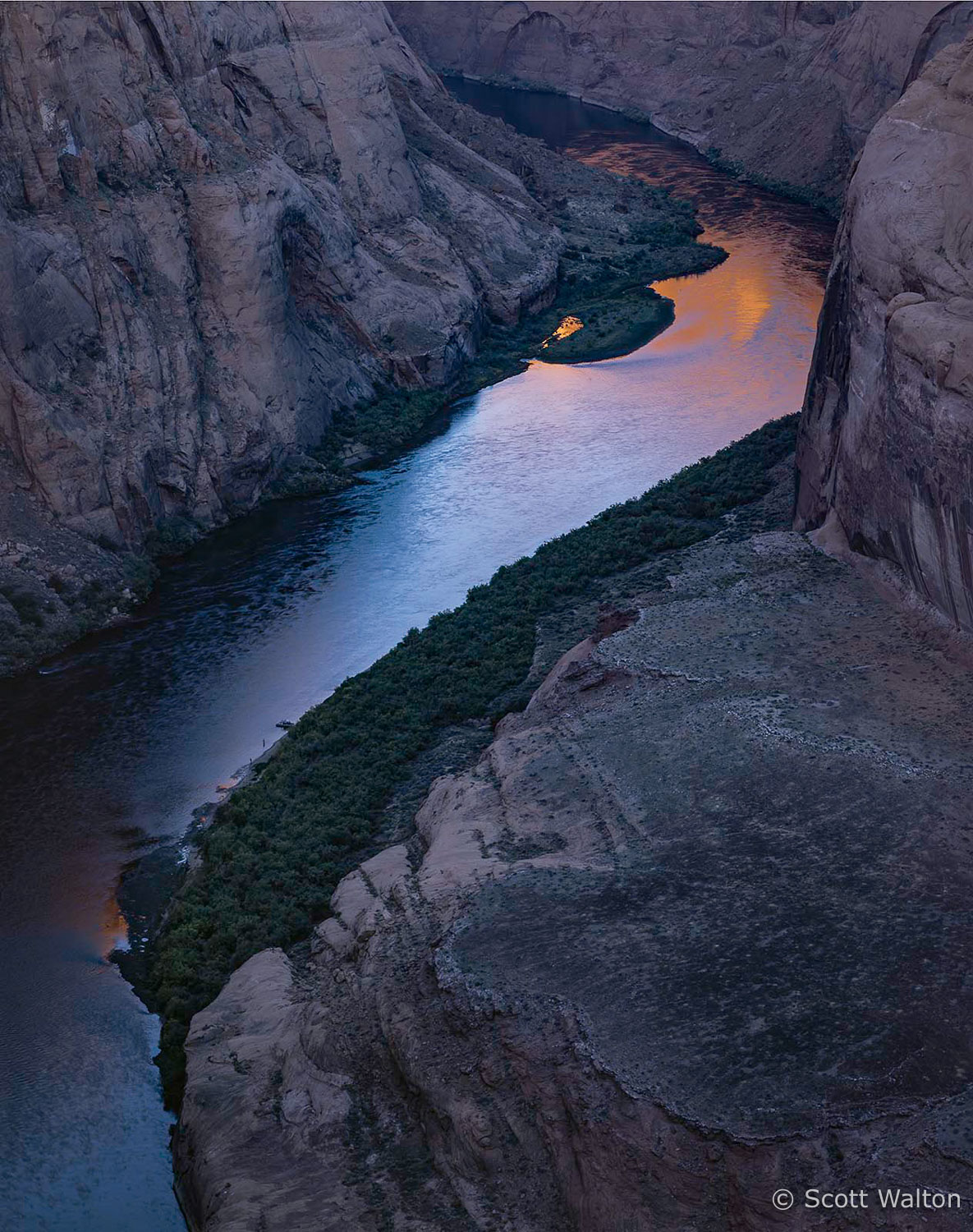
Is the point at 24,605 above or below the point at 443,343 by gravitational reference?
above

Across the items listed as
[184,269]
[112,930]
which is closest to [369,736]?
[112,930]

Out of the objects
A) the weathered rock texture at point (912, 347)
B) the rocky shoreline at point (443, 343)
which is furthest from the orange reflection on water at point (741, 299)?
the weathered rock texture at point (912, 347)

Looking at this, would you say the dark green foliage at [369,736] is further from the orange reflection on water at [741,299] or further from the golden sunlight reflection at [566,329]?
the golden sunlight reflection at [566,329]

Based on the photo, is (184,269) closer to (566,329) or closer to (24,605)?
(24,605)

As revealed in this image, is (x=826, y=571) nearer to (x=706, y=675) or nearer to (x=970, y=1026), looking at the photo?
(x=706, y=675)

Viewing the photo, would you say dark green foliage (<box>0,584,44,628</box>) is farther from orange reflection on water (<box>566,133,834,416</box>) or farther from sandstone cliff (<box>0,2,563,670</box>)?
orange reflection on water (<box>566,133,834,416</box>)

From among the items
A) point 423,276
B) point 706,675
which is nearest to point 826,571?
point 706,675
